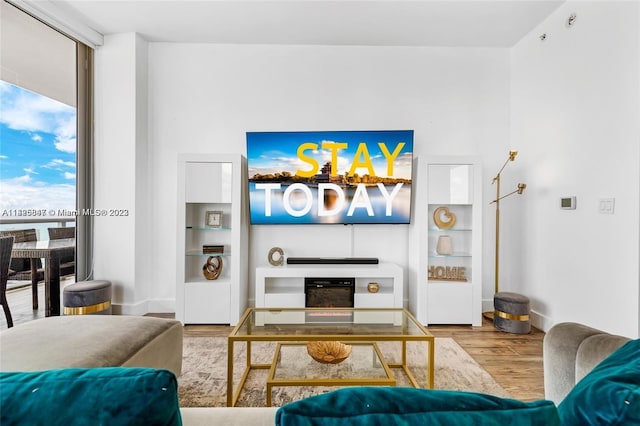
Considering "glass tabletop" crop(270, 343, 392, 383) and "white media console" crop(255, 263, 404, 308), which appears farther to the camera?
"white media console" crop(255, 263, 404, 308)

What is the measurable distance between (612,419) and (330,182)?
2.97 m

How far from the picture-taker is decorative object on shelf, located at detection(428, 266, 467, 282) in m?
3.33

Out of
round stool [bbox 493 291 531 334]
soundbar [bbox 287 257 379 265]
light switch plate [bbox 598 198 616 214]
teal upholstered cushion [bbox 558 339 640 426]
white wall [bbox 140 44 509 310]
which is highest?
white wall [bbox 140 44 509 310]

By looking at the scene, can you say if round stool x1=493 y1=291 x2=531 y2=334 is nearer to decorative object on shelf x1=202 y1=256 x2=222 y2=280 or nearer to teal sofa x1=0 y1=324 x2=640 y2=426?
teal sofa x1=0 y1=324 x2=640 y2=426

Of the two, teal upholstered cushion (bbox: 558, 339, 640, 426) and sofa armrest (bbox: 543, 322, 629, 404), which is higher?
teal upholstered cushion (bbox: 558, 339, 640, 426)

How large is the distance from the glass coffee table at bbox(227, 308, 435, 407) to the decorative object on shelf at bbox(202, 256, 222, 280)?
1.22 metres

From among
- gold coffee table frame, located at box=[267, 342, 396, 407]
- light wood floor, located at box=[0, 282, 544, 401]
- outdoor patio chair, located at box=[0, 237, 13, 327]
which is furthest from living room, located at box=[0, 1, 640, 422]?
gold coffee table frame, located at box=[267, 342, 396, 407]

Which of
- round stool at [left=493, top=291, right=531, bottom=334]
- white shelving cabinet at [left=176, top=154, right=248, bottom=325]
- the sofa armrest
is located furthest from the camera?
white shelving cabinet at [left=176, top=154, right=248, bottom=325]

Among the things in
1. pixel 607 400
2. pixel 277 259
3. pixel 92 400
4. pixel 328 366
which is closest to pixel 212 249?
pixel 277 259

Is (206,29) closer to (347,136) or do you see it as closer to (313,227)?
(347,136)

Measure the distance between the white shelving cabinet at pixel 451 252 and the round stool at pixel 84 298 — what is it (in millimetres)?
3052

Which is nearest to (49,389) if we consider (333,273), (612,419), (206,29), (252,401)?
(612,419)

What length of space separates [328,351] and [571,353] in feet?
3.69

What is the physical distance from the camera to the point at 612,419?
50 cm
